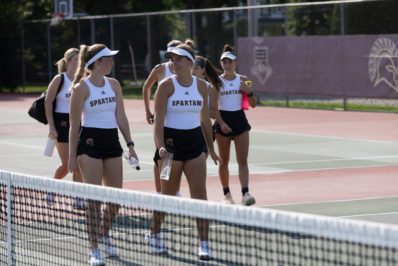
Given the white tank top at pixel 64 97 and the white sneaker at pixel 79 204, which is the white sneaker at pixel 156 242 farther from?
the white tank top at pixel 64 97

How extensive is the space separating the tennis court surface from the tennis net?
0.03 feet

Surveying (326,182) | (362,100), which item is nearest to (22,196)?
(326,182)

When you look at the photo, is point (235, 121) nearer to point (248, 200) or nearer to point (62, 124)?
point (248, 200)

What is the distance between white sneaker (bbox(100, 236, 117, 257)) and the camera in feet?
28.3

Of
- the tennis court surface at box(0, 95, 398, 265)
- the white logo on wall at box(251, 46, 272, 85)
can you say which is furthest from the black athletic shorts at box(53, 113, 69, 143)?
the white logo on wall at box(251, 46, 272, 85)

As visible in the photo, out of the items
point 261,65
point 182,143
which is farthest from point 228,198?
point 261,65

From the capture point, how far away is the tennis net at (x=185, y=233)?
562 cm

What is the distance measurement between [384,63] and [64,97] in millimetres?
15267

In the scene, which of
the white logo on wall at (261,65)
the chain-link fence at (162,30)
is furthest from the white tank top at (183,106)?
the white logo on wall at (261,65)

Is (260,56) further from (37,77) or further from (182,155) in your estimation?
(182,155)

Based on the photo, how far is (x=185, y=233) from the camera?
8.74m

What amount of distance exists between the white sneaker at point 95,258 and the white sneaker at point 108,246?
0.08 m

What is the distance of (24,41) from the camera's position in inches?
1714

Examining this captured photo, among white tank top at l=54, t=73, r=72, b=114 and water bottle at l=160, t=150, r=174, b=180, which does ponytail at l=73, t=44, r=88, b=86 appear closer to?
water bottle at l=160, t=150, r=174, b=180
